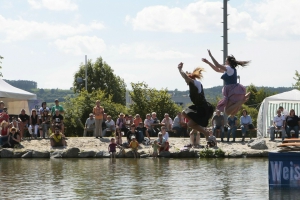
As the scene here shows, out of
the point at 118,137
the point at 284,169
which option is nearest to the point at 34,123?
the point at 118,137

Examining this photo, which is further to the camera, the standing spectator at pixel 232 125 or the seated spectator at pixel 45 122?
the seated spectator at pixel 45 122

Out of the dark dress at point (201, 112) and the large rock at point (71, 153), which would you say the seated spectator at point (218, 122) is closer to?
the large rock at point (71, 153)

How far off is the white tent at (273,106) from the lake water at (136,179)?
590 centimetres

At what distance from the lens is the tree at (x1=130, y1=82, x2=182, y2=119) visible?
3856 cm

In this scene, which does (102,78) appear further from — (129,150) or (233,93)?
(233,93)

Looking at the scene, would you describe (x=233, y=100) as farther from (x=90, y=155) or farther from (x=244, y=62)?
(x=90, y=155)

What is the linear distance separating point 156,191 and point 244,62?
5008 mm

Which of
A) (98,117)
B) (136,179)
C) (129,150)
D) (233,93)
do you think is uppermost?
(98,117)

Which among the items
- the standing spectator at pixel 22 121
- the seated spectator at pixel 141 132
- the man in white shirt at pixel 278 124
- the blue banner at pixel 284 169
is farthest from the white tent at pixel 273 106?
the blue banner at pixel 284 169

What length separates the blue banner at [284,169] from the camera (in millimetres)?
16531

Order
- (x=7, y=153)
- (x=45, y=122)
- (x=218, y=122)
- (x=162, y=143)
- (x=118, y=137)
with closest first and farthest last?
(x=162, y=143)
(x=7, y=153)
(x=118, y=137)
(x=218, y=122)
(x=45, y=122)

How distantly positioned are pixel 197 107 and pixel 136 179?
6116mm

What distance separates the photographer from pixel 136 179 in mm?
19469

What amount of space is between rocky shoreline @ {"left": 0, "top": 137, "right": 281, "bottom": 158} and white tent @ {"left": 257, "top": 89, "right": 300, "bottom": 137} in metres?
2.56
